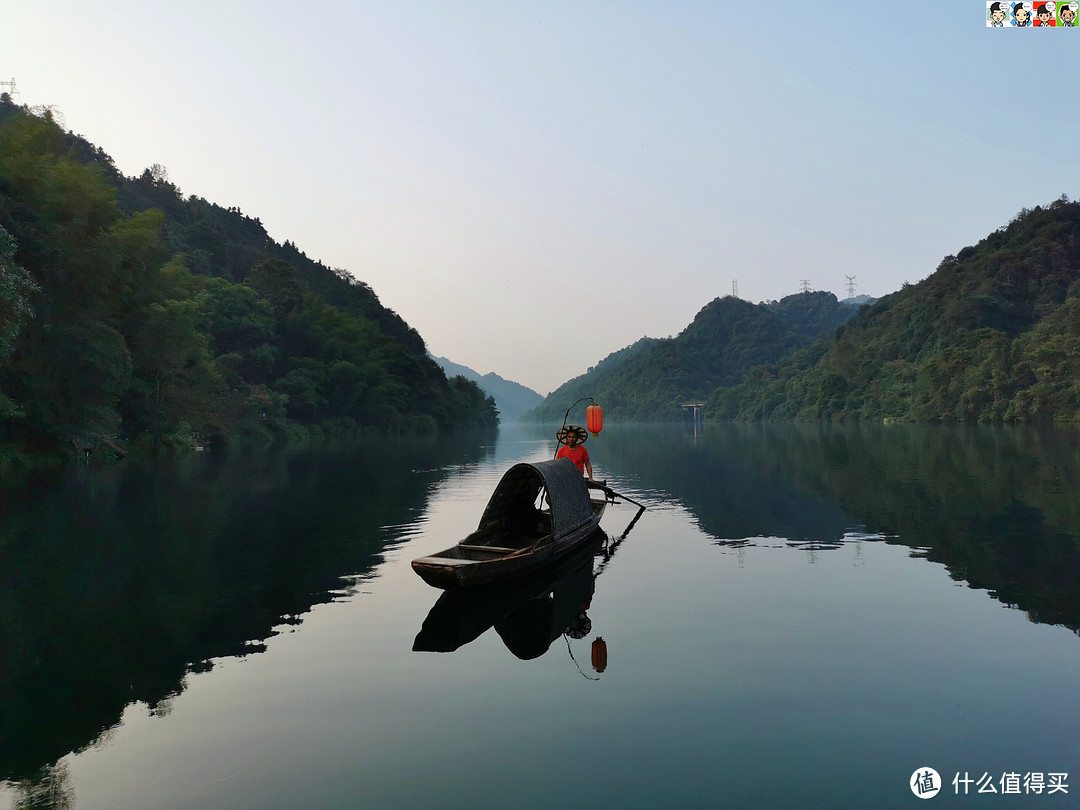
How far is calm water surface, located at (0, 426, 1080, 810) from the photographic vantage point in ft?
21.9

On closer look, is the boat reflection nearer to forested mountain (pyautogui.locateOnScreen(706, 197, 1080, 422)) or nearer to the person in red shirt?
the person in red shirt

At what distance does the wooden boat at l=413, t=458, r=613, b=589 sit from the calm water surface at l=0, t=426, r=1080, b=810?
2.28 feet

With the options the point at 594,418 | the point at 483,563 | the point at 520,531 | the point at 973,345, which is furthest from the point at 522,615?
the point at 973,345

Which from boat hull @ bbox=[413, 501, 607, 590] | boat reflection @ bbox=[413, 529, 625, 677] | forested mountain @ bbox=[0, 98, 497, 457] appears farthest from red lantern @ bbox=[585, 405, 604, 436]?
forested mountain @ bbox=[0, 98, 497, 457]

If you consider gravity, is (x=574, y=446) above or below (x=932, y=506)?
above

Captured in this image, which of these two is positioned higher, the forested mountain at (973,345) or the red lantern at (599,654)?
the forested mountain at (973,345)

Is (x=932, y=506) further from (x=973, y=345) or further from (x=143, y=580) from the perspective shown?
(x=973, y=345)

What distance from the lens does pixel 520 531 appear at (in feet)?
56.9

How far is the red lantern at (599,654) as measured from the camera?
9.72 metres

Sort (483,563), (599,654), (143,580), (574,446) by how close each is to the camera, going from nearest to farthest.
→ (599,654)
(483,563)
(143,580)
(574,446)

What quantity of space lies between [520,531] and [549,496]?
2.49 metres

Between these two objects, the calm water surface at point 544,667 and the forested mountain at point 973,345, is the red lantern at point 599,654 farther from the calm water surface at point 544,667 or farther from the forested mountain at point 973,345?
the forested mountain at point 973,345
